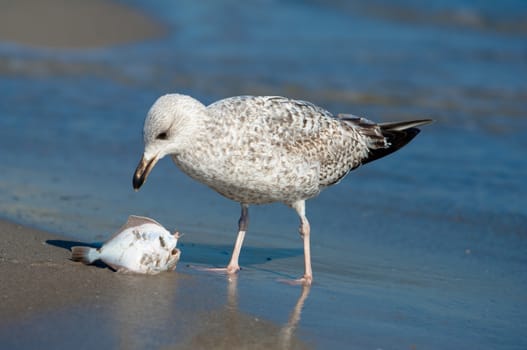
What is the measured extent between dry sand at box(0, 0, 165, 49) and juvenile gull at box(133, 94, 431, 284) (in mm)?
11358

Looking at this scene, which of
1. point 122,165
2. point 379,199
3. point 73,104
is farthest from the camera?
point 73,104

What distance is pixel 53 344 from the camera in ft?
15.3

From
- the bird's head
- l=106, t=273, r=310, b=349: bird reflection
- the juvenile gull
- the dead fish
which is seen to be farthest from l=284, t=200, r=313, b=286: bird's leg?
the bird's head

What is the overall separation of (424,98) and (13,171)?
725cm

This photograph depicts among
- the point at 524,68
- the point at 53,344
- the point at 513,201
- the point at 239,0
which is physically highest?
the point at 239,0

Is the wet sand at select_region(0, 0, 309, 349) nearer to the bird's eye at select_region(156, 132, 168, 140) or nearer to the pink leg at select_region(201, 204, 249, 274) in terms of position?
the pink leg at select_region(201, 204, 249, 274)

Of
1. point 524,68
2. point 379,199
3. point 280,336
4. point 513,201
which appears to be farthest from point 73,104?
point 524,68

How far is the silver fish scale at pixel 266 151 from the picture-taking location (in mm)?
6141

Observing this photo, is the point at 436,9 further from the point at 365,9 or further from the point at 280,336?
the point at 280,336

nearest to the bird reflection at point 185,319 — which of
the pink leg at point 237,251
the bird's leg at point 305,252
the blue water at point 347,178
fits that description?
the blue water at point 347,178

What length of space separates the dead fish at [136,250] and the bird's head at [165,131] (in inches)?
11.1

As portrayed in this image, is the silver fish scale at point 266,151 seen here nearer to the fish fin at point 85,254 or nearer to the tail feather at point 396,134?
the tail feather at point 396,134

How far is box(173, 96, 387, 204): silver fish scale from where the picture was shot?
6141 millimetres

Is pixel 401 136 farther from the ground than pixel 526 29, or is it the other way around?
pixel 526 29
